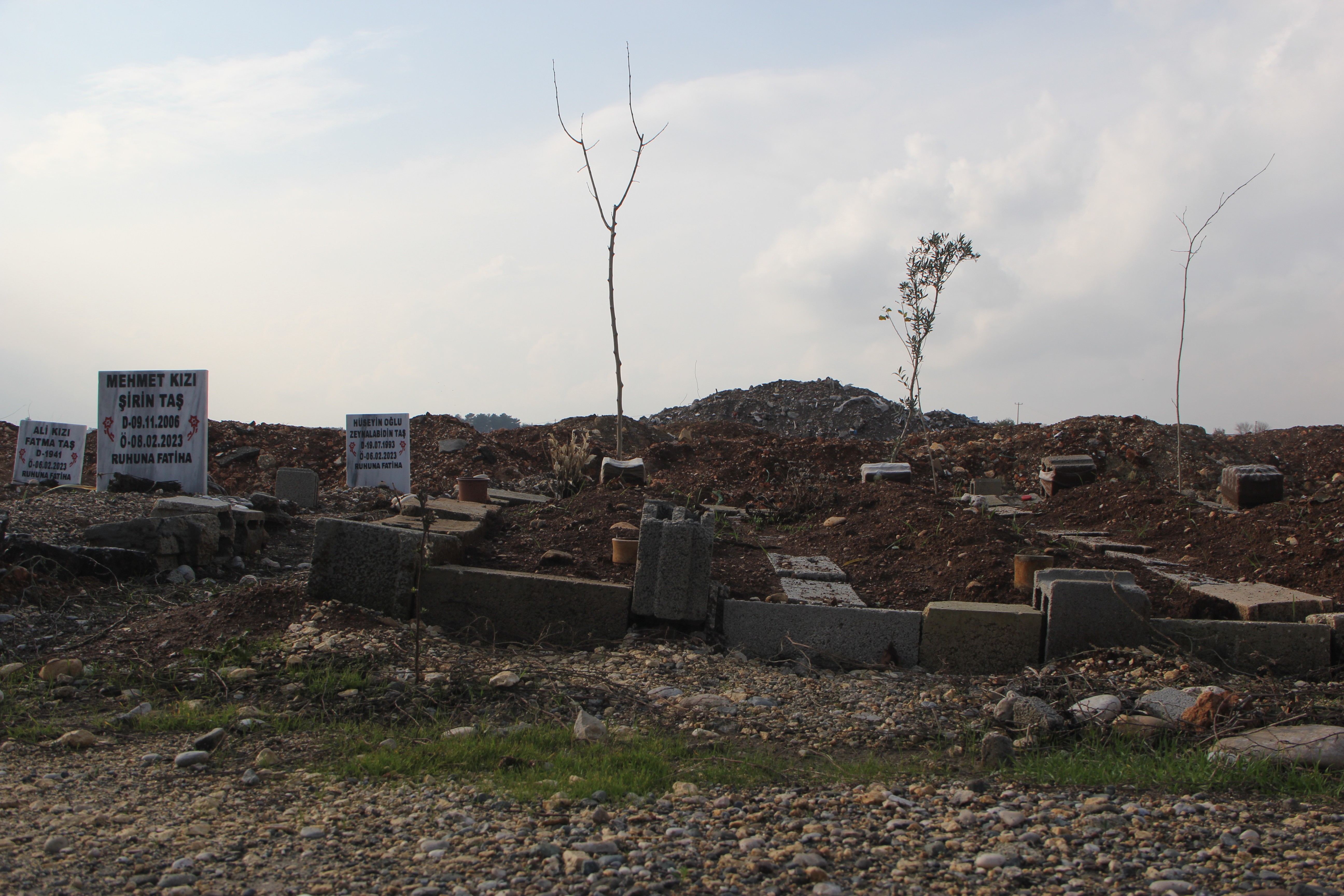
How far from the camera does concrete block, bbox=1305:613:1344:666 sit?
434 centimetres

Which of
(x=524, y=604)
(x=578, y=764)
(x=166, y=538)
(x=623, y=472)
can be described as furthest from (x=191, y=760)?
(x=623, y=472)

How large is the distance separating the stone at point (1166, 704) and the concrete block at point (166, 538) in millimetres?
5668

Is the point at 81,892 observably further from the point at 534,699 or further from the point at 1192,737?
the point at 1192,737


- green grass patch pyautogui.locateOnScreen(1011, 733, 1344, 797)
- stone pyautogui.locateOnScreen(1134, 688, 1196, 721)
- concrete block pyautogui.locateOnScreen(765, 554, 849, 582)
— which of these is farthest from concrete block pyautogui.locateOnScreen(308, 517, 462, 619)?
stone pyautogui.locateOnScreen(1134, 688, 1196, 721)

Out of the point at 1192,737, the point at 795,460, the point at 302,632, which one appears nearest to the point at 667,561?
the point at 302,632

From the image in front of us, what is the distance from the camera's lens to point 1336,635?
4.35 metres

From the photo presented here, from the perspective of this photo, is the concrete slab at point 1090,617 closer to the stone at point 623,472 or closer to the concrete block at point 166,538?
the concrete block at point 166,538

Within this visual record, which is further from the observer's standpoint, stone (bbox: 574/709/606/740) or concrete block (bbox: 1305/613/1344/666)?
concrete block (bbox: 1305/613/1344/666)

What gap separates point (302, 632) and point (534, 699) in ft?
4.69

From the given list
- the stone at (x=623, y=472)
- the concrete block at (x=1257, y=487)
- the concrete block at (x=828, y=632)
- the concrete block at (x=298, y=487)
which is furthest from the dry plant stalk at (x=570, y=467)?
the concrete block at (x=1257, y=487)

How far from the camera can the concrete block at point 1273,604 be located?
4555mm

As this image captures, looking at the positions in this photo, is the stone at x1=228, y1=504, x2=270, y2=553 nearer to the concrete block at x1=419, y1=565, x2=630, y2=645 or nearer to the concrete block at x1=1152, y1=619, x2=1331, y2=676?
the concrete block at x1=419, y1=565, x2=630, y2=645

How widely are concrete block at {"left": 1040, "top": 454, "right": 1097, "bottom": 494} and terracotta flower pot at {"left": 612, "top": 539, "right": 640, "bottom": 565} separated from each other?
681cm

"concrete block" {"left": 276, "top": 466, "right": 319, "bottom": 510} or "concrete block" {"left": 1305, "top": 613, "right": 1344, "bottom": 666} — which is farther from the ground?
"concrete block" {"left": 276, "top": 466, "right": 319, "bottom": 510}
